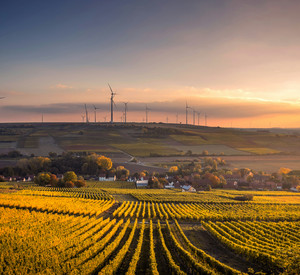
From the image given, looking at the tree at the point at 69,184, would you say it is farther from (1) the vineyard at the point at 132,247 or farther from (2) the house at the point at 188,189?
(1) the vineyard at the point at 132,247

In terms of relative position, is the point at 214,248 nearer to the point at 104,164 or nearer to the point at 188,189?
the point at 188,189

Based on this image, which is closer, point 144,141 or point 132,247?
point 132,247

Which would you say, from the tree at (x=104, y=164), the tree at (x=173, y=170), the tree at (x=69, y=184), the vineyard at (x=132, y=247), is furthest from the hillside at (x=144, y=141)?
the vineyard at (x=132, y=247)

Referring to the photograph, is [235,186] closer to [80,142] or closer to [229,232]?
[229,232]

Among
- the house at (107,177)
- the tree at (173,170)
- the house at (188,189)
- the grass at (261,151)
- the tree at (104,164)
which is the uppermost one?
the grass at (261,151)

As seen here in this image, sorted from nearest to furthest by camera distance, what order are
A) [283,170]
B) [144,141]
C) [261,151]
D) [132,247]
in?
[132,247], [283,170], [261,151], [144,141]

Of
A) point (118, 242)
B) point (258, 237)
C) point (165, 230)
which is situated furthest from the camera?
point (165, 230)

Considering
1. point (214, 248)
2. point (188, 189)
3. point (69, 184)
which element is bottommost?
point (188, 189)

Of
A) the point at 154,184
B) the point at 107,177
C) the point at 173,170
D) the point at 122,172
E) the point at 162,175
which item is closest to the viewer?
the point at 154,184

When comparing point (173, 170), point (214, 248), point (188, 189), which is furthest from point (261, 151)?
point (214, 248)

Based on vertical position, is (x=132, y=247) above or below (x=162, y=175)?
above

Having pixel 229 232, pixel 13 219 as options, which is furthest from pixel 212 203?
pixel 13 219
